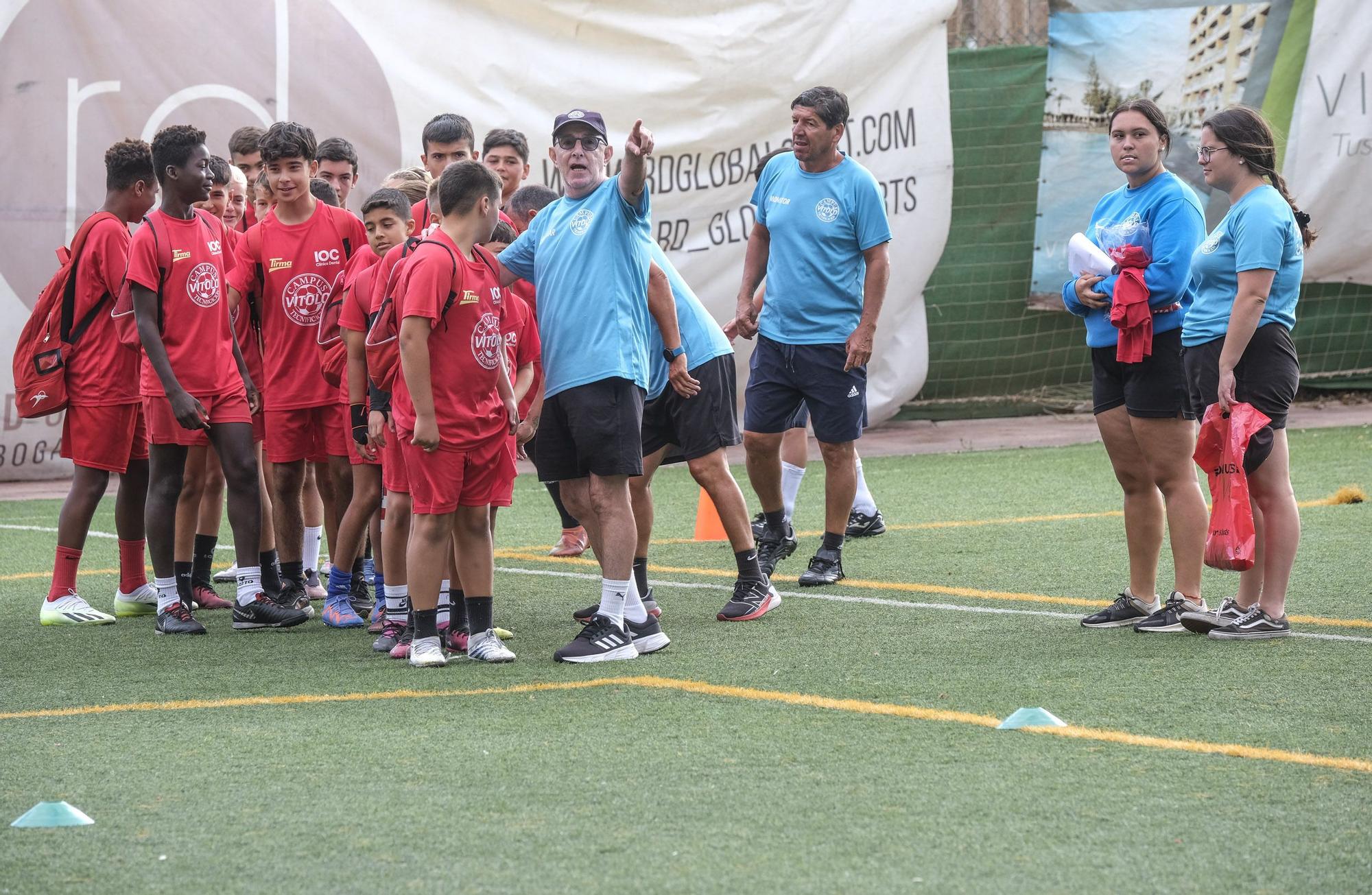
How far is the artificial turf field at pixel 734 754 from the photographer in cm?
332

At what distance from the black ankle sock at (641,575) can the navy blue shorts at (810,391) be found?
112 centimetres

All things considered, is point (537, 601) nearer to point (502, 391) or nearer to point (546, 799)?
point (502, 391)

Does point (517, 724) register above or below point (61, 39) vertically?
below

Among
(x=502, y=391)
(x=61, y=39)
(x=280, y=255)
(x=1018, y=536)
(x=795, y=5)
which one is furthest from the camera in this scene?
(x=795, y=5)

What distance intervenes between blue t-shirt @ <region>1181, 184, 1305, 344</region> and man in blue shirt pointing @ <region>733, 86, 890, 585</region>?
1854 mm

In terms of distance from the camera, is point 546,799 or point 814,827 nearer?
point 814,827

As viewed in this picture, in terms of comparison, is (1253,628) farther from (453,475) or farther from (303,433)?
(303,433)

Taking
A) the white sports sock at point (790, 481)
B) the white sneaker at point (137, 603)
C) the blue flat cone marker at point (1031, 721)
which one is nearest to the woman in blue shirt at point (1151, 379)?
the blue flat cone marker at point (1031, 721)

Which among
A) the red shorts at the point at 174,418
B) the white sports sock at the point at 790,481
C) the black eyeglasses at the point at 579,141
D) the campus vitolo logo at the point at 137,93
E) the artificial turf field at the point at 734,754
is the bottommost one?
the artificial turf field at the point at 734,754

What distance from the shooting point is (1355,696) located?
4699 millimetres

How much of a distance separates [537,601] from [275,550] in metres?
1.23

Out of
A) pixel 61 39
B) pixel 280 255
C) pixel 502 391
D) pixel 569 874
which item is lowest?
pixel 569 874

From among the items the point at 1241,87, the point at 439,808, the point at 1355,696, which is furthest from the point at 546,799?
the point at 1241,87

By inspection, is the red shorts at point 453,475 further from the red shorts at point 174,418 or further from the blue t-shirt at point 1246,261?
the blue t-shirt at point 1246,261
